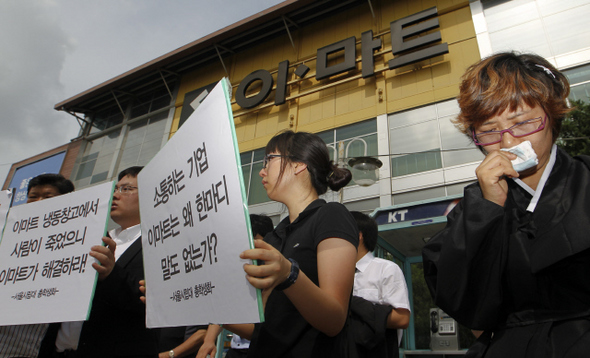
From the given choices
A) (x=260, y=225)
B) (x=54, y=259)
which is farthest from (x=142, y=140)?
Answer: (x=54, y=259)

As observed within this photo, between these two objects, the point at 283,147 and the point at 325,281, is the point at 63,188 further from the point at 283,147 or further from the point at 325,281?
the point at 325,281

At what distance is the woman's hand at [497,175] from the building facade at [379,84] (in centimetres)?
461

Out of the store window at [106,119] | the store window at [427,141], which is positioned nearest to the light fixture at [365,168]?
the store window at [427,141]

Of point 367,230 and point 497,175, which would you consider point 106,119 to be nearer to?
point 367,230

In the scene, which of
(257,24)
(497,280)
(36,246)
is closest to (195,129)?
(497,280)

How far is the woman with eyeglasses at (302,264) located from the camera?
1022 mm

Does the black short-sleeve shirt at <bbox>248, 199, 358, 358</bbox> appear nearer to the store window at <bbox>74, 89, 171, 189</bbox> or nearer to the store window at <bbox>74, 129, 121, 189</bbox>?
the store window at <bbox>74, 89, 171, 189</bbox>

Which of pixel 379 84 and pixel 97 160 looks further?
pixel 97 160

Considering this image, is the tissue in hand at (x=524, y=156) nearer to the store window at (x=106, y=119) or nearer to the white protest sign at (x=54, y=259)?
the white protest sign at (x=54, y=259)

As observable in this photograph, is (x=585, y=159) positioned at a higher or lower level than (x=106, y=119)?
lower

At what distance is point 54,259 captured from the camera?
6.97ft

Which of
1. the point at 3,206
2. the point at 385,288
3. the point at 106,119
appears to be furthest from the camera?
the point at 106,119

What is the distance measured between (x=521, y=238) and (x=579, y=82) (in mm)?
9445

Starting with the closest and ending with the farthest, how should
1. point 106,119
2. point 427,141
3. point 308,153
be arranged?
point 308,153, point 427,141, point 106,119
